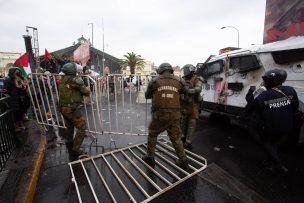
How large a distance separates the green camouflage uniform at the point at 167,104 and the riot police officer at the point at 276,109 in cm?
132

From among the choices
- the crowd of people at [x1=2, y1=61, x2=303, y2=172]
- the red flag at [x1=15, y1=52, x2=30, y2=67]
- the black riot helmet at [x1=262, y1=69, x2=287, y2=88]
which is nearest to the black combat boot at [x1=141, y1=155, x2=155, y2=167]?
the crowd of people at [x1=2, y1=61, x2=303, y2=172]

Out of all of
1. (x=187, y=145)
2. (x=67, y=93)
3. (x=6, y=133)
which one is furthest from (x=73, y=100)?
(x=187, y=145)

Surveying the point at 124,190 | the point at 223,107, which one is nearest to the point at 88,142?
the point at 124,190

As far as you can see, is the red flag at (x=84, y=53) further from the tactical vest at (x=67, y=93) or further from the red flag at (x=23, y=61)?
the tactical vest at (x=67, y=93)

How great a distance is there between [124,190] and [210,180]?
4.34 ft

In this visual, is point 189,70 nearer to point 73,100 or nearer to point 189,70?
point 189,70

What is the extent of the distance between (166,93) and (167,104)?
0.18 metres

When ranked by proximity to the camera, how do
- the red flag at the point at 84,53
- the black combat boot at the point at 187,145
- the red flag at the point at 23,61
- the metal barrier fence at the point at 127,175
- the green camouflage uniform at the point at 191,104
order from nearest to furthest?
the metal barrier fence at the point at 127,175 → the green camouflage uniform at the point at 191,104 → the black combat boot at the point at 187,145 → the red flag at the point at 23,61 → the red flag at the point at 84,53

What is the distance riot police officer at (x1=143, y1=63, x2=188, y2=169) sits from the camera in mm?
3051

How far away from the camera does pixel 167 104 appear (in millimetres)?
3049

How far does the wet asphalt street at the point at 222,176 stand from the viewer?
100 inches

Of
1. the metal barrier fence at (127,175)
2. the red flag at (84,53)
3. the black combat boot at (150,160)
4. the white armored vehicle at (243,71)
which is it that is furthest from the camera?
the red flag at (84,53)

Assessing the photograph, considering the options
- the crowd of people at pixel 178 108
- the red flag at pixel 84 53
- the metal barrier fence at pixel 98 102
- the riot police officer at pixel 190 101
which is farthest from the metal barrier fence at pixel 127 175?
the red flag at pixel 84 53

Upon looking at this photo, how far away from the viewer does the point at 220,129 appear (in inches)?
220
